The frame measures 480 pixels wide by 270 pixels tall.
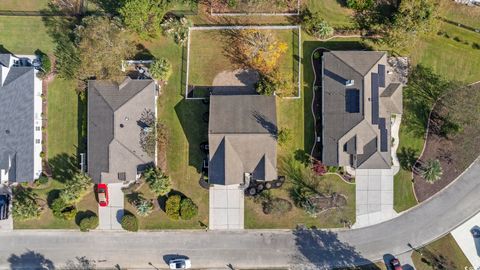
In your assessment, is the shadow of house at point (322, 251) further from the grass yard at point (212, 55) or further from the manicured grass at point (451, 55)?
the manicured grass at point (451, 55)

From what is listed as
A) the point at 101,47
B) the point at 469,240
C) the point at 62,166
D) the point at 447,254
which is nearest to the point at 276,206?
the point at 447,254

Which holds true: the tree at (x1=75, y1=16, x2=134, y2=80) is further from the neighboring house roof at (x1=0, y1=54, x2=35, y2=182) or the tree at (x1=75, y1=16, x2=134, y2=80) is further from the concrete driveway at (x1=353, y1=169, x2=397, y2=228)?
the concrete driveway at (x1=353, y1=169, x2=397, y2=228)

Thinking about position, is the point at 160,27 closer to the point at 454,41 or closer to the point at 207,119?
the point at 207,119

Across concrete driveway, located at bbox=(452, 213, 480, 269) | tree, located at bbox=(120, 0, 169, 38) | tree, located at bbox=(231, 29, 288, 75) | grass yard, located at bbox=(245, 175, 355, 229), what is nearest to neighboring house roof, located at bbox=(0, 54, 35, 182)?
tree, located at bbox=(120, 0, 169, 38)

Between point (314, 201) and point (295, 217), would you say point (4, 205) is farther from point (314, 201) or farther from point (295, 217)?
point (314, 201)

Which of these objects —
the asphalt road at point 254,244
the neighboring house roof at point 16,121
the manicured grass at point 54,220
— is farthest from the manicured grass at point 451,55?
the neighboring house roof at point 16,121

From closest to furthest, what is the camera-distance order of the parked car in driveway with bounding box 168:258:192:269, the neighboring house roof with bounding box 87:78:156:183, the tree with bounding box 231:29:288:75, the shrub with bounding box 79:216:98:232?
the neighboring house roof with bounding box 87:78:156:183 → the tree with bounding box 231:29:288:75 → the shrub with bounding box 79:216:98:232 → the parked car in driveway with bounding box 168:258:192:269
